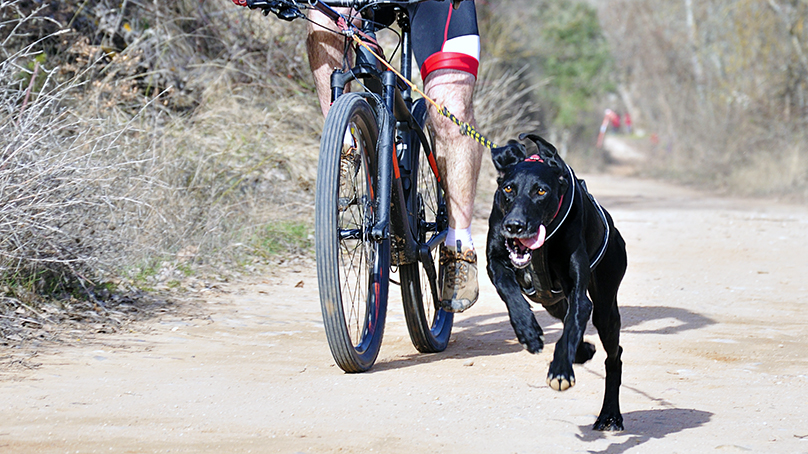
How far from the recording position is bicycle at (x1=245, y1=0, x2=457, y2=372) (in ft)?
10.3

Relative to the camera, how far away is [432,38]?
12.4ft

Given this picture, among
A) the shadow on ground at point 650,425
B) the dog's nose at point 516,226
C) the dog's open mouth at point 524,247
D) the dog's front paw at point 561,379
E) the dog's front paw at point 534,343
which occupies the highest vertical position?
the dog's nose at point 516,226

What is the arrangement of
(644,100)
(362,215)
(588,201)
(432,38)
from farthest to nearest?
(644,100) < (432,38) < (362,215) < (588,201)

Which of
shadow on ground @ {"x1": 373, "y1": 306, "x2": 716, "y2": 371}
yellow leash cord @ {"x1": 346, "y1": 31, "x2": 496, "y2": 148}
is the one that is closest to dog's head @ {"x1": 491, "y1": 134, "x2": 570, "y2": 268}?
yellow leash cord @ {"x1": 346, "y1": 31, "x2": 496, "y2": 148}

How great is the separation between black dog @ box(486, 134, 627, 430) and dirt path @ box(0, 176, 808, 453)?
30 cm

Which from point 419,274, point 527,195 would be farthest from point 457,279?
point 527,195

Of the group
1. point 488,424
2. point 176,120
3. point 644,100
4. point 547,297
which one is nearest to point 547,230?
point 547,297

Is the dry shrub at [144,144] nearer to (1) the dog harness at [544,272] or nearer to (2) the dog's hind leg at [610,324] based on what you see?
(1) the dog harness at [544,272]

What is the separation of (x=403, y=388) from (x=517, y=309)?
60 cm

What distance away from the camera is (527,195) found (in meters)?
2.95

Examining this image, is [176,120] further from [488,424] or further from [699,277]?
[488,424]

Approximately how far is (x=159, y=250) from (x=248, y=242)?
1034mm

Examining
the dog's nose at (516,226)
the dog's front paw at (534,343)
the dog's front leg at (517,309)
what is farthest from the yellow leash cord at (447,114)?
the dog's front paw at (534,343)

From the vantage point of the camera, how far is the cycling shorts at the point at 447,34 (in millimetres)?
3730
